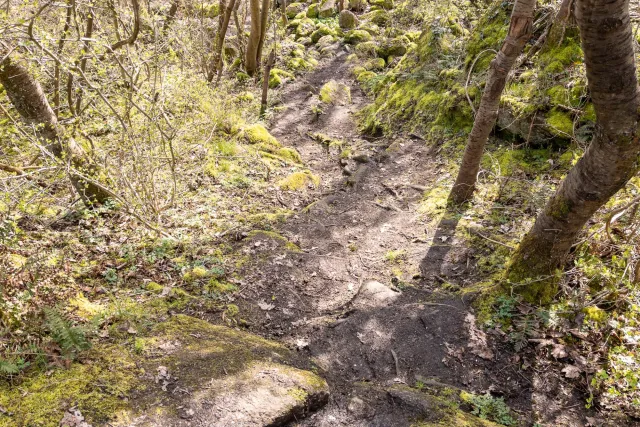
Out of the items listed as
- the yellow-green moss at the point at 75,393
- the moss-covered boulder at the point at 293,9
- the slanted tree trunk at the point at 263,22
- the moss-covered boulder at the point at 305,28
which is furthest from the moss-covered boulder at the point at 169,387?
the moss-covered boulder at the point at 293,9

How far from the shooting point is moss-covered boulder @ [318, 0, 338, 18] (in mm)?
19812

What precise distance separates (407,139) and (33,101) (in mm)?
6857

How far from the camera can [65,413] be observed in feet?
8.00

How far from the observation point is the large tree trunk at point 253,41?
12474 mm

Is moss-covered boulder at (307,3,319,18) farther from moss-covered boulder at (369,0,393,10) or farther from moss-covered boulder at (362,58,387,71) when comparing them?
moss-covered boulder at (362,58,387,71)

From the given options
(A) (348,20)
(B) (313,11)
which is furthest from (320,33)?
(B) (313,11)

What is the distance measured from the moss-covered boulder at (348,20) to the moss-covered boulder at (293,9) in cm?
452

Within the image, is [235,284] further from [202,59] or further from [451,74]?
[202,59]

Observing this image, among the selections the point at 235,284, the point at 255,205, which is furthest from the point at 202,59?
the point at 235,284

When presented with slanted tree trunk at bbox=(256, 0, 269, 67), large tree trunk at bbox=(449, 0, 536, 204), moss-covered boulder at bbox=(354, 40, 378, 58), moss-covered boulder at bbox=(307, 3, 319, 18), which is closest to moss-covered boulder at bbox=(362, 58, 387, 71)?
moss-covered boulder at bbox=(354, 40, 378, 58)

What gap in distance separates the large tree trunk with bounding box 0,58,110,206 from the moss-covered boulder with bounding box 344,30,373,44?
43.8ft

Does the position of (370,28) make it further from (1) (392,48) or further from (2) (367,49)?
(1) (392,48)

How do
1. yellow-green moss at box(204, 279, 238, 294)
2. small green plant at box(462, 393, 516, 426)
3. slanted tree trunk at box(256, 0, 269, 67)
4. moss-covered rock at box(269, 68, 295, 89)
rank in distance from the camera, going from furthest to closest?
1. moss-covered rock at box(269, 68, 295, 89)
2. slanted tree trunk at box(256, 0, 269, 67)
3. yellow-green moss at box(204, 279, 238, 294)
4. small green plant at box(462, 393, 516, 426)

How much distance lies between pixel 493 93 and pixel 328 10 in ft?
56.9
